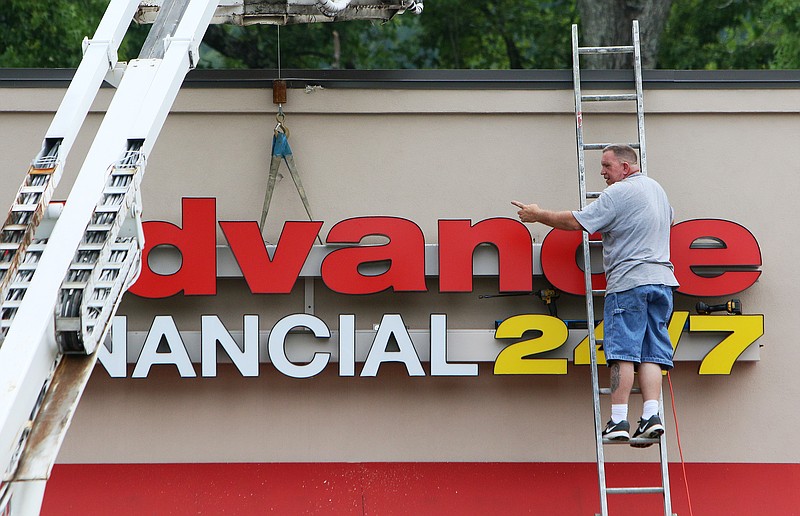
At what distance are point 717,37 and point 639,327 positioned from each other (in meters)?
14.2

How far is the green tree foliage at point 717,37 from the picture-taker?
17.5 meters

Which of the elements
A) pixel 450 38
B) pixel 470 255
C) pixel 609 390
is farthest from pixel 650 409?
pixel 450 38

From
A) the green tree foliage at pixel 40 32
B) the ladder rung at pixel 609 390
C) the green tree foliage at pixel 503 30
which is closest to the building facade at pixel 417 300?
the ladder rung at pixel 609 390

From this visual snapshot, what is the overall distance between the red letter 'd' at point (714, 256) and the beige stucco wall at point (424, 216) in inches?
10.4

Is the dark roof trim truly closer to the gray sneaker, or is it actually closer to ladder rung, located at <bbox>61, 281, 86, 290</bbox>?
the gray sneaker

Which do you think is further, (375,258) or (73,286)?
(375,258)

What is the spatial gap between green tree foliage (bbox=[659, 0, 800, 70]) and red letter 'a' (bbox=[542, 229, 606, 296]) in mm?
11724

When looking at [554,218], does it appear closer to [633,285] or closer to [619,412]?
[633,285]

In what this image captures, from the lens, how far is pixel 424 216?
22.4 ft

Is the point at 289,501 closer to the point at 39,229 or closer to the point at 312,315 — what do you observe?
the point at 312,315

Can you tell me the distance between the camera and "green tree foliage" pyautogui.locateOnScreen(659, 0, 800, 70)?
17.5 metres

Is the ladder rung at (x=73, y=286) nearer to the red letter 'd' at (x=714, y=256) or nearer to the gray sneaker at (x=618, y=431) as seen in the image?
the gray sneaker at (x=618, y=431)

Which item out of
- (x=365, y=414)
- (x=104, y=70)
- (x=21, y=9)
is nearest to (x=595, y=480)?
(x=365, y=414)

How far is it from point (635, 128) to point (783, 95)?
1036mm
